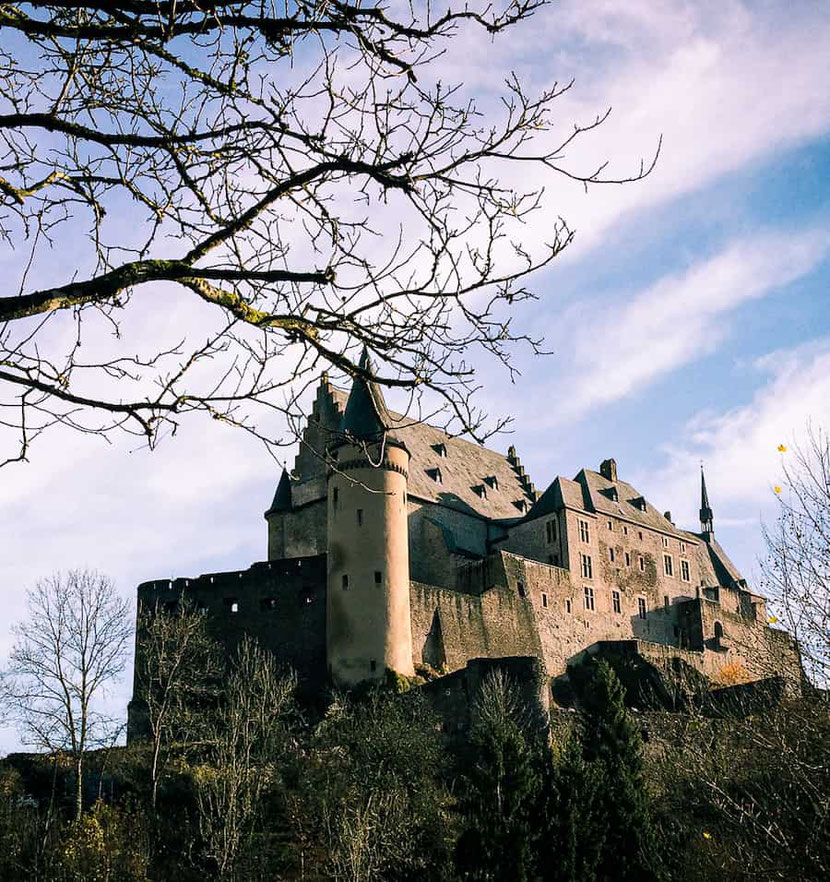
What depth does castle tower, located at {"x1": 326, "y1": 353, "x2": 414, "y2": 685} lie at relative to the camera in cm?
4038

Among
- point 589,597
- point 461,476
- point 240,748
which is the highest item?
point 461,476

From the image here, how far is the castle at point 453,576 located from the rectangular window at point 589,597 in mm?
57

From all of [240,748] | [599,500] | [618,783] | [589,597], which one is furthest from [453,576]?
[618,783]

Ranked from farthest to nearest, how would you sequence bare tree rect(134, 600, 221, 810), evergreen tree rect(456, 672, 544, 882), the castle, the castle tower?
1. the castle
2. the castle tower
3. bare tree rect(134, 600, 221, 810)
4. evergreen tree rect(456, 672, 544, 882)

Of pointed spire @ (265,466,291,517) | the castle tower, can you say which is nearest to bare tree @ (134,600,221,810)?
the castle tower

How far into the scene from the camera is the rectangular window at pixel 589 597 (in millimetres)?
51156

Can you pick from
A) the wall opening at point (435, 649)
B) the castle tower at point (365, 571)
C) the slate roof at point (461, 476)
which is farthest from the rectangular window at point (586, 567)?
the castle tower at point (365, 571)

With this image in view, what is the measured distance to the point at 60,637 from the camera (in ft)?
119

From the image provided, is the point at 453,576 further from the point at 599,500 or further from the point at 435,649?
the point at 599,500

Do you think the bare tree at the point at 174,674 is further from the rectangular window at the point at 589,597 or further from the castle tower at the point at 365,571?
the rectangular window at the point at 589,597

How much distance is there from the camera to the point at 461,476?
54562mm

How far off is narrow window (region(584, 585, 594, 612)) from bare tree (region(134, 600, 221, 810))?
17.4 metres

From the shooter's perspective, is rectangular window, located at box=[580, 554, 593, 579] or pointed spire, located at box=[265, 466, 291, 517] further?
rectangular window, located at box=[580, 554, 593, 579]

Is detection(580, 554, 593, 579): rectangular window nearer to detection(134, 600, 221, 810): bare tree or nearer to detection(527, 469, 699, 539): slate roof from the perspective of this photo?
detection(527, 469, 699, 539): slate roof
